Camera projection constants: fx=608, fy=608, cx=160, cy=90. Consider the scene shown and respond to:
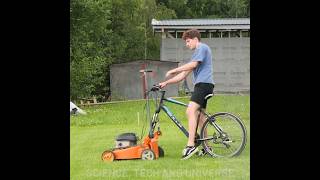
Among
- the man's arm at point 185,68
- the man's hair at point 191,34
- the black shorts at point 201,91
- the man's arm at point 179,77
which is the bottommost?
the black shorts at point 201,91

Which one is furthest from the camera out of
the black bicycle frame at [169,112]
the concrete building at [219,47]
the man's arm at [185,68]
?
the black bicycle frame at [169,112]

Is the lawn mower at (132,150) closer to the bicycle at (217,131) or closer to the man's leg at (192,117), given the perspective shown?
the bicycle at (217,131)

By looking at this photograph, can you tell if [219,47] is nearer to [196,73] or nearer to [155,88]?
[196,73]

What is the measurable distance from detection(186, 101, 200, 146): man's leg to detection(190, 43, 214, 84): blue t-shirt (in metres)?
0.23

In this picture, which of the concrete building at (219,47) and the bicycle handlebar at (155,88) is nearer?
the concrete building at (219,47)

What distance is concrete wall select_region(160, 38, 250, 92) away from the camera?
526 cm

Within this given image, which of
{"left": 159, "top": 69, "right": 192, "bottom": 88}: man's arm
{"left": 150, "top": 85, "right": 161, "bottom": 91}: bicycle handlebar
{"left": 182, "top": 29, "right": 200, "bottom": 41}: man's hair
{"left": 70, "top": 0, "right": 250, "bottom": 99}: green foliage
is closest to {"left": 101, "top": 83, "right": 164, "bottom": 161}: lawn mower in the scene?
{"left": 150, "top": 85, "right": 161, "bottom": 91}: bicycle handlebar

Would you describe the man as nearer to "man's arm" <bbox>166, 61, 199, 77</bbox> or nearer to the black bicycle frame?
"man's arm" <bbox>166, 61, 199, 77</bbox>

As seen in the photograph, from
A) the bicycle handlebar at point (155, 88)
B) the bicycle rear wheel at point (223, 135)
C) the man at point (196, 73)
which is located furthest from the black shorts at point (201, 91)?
the bicycle handlebar at point (155, 88)

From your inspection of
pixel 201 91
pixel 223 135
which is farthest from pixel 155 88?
pixel 223 135

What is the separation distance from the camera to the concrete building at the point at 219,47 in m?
5.25
